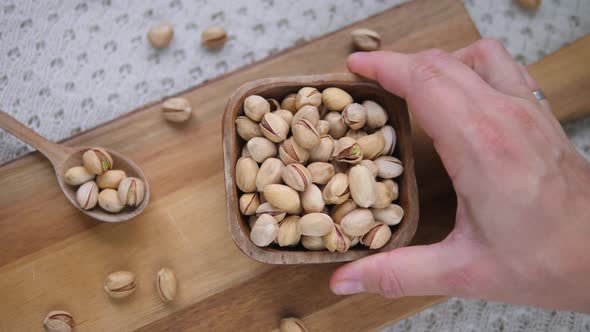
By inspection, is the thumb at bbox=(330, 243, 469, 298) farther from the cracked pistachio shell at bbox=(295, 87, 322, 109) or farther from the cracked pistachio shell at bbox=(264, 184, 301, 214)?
the cracked pistachio shell at bbox=(295, 87, 322, 109)

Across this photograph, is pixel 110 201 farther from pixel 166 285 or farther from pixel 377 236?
pixel 377 236

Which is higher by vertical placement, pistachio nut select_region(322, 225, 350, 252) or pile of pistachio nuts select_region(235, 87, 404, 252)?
pile of pistachio nuts select_region(235, 87, 404, 252)

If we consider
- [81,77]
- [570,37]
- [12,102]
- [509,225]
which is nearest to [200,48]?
[81,77]

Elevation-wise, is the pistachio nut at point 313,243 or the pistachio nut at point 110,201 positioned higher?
the pistachio nut at point 313,243

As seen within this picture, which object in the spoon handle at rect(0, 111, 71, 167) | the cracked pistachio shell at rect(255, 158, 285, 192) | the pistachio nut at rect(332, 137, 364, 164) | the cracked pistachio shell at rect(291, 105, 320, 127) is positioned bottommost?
the spoon handle at rect(0, 111, 71, 167)

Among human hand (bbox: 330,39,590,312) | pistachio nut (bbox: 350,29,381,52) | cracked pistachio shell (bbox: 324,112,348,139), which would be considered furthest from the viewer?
pistachio nut (bbox: 350,29,381,52)

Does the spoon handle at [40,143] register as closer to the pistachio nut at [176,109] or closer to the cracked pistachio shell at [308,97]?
the pistachio nut at [176,109]

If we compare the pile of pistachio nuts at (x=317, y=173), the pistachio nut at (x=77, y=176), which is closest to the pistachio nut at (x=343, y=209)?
the pile of pistachio nuts at (x=317, y=173)

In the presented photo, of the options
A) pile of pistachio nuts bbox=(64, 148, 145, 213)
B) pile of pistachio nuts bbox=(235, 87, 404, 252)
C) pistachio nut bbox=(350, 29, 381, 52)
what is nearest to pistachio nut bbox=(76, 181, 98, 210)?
pile of pistachio nuts bbox=(64, 148, 145, 213)

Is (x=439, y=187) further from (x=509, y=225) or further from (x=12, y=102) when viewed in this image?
(x=12, y=102)
